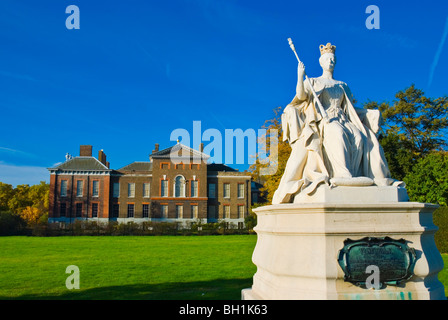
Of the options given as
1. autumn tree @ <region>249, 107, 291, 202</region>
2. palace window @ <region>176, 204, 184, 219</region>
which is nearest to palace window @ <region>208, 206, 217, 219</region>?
palace window @ <region>176, 204, 184, 219</region>

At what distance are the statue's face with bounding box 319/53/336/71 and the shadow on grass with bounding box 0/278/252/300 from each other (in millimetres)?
4172

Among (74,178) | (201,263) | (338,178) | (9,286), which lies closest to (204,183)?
(74,178)

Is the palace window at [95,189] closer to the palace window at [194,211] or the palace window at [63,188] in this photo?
the palace window at [63,188]

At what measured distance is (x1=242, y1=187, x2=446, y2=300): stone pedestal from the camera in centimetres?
418

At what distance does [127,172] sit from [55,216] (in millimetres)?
9638

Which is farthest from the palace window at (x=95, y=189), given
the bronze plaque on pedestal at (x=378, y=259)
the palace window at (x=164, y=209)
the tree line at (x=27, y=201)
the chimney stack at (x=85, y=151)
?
the bronze plaque on pedestal at (x=378, y=259)

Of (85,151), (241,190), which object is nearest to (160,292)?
(241,190)

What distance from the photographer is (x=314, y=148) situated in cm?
523

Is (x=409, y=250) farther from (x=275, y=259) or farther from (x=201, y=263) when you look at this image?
(x=201, y=263)

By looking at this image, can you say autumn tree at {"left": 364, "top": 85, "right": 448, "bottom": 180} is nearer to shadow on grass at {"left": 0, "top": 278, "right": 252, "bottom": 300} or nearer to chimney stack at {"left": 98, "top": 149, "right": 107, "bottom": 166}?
shadow on grass at {"left": 0, "top": 278, "right": 252, "bottom": 300}

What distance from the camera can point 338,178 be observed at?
4793 millimetres

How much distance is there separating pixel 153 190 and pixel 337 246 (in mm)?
41944

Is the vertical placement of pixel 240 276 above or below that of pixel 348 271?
below

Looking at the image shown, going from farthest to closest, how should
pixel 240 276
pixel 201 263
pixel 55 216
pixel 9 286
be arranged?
pixel 55 216 → pixel 201 263 → pixel 240 276 → pixel 9 286
